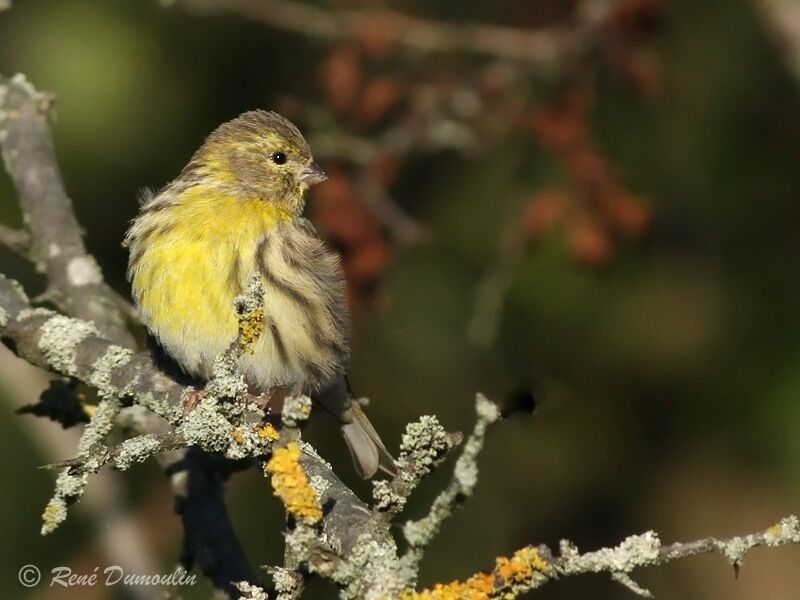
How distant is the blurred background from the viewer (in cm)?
622

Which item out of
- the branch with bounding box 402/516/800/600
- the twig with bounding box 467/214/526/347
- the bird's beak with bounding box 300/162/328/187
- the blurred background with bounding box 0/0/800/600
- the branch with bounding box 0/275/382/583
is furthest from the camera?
the blurred background with bounding box 0/0/800/600

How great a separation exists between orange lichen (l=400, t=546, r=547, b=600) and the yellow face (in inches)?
99.1

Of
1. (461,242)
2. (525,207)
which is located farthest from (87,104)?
(525,207)

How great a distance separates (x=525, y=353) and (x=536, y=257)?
0.49 m

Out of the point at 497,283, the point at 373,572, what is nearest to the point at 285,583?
the point at 373,572

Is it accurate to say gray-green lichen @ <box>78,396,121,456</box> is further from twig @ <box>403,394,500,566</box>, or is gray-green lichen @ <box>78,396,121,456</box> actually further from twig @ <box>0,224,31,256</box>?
twig @ <box>403,394,500,566</box>

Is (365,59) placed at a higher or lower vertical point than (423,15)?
lower

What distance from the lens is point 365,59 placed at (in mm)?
6195

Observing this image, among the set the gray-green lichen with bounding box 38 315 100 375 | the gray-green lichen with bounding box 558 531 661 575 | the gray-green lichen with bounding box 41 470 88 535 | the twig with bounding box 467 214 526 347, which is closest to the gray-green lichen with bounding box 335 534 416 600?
the gray-green lichen with bounding box 558 531 661 575

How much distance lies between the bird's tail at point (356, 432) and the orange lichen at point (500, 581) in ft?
7.83

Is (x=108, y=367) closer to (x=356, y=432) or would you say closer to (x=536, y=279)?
(x=356, y=432)

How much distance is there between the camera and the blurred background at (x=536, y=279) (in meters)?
6.22

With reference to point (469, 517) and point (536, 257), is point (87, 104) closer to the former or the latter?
point (536, 257)

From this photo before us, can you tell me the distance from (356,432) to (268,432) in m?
2.07
